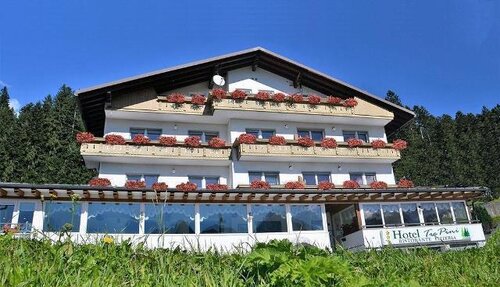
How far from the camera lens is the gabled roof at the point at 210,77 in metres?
27.4

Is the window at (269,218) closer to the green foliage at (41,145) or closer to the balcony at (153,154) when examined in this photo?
the balcony at (153,154)

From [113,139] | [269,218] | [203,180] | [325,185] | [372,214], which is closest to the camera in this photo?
[269,218]

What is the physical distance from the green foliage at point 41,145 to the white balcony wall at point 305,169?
30.5m

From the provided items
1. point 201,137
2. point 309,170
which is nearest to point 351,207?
point 309,170

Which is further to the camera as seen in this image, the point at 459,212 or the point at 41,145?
the point at 41,145

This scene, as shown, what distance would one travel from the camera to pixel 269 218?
2295 centimetres

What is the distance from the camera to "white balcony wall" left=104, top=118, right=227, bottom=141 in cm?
2748

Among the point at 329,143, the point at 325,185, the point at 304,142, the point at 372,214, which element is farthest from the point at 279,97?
the point at 372,214

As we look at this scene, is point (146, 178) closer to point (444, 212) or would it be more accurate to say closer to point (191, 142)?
point (191, 142)

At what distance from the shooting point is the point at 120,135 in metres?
26.9

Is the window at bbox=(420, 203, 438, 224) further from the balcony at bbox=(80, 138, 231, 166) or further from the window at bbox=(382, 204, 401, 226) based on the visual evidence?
the balcony at bbox=(80, 138, 231, 166)

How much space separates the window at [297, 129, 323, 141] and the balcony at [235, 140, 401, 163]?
8.35ft

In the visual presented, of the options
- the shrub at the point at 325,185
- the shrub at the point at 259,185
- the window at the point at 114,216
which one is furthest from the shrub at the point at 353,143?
the window at the point at 114,216

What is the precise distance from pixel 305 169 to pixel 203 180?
278 inches
